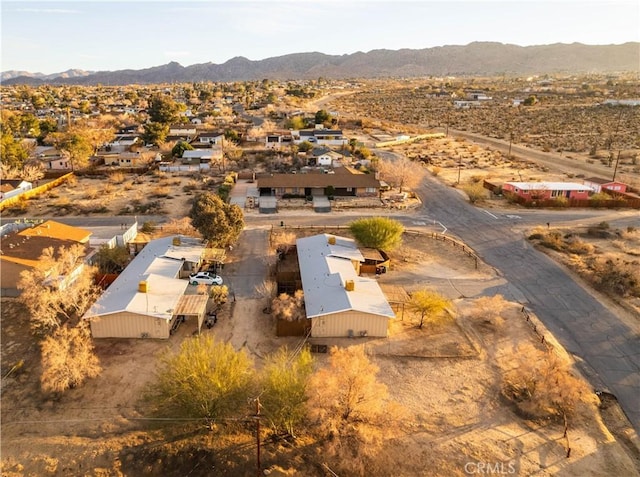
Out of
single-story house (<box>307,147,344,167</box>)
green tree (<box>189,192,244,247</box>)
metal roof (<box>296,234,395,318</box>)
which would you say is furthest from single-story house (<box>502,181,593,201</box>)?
green tree (<box>189,192,244,247</box>)

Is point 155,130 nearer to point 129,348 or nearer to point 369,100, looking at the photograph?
point 129,348

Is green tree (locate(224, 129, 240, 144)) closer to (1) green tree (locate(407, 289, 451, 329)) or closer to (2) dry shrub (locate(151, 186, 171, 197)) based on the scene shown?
(2) dry shrub (locate(151, 186, 171, 197))

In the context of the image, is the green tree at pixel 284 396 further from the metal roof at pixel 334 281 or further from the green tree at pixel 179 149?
the green tree at pixel 179 149

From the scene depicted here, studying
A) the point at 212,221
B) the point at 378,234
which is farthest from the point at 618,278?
the point at 212,221

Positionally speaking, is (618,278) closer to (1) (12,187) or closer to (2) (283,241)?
(2) (283,241)

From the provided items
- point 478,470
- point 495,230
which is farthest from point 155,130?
point 478,470

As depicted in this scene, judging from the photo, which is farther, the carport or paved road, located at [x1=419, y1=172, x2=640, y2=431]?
the carport
